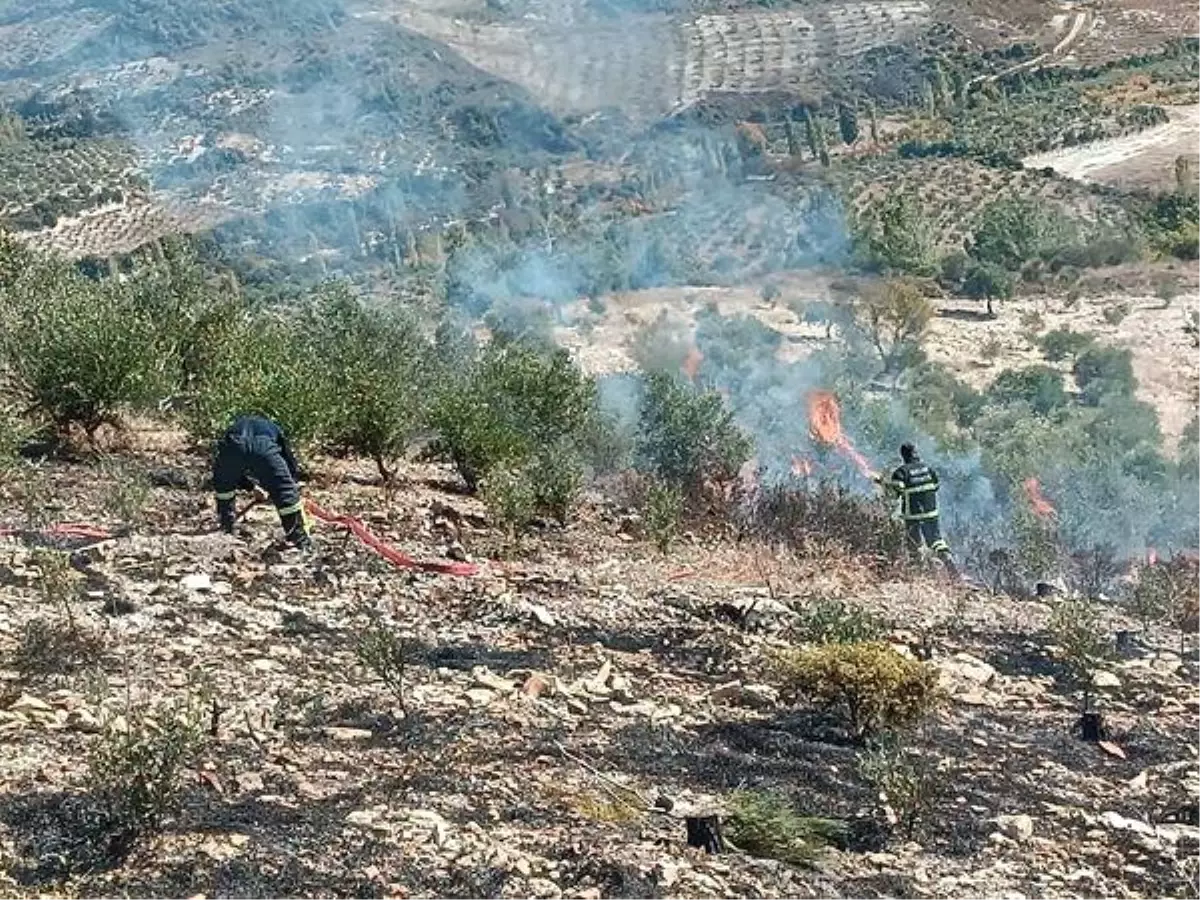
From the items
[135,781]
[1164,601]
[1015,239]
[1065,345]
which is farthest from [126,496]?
[1015,239]

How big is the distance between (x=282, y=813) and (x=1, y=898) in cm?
118

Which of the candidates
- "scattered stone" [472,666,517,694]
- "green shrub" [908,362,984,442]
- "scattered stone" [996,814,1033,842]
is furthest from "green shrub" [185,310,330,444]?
"green shrub" [908,362,984,442]

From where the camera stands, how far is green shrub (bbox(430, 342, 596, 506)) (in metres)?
13.8

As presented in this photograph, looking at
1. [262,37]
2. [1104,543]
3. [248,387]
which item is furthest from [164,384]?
[262,37]

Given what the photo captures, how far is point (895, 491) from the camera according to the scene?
13.5 meters

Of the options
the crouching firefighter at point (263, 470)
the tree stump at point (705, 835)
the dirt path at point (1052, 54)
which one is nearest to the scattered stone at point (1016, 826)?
the tree stump at point (705, 835)

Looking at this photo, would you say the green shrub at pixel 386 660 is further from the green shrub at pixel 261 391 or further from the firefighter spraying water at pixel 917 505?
the firefighter spraying water at pixel 917 505

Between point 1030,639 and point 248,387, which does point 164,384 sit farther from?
point 1030,639

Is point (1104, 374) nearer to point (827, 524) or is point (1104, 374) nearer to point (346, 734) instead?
point (827, 524)

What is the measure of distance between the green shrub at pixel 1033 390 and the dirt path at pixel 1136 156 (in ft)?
89.6

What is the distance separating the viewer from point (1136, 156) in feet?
193

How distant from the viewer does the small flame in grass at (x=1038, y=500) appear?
20.0 meters

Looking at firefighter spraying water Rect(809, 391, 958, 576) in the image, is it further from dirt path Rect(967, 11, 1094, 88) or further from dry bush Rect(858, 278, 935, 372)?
dirt path Rect(967, 11, 1094, 88)

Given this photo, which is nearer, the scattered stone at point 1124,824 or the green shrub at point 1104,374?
the scattered stone at point 1124,824
